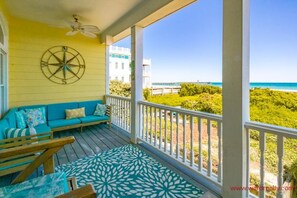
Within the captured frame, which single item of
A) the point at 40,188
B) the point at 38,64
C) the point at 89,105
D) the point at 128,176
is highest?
the point at 38,64

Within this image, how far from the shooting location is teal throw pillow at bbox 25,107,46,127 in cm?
346

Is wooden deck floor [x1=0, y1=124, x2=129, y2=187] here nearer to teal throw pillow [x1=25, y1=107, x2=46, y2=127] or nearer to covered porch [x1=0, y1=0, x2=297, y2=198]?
covered porch [x1=0, y1=0, x2=297, y2=198]

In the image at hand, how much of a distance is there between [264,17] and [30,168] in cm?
720

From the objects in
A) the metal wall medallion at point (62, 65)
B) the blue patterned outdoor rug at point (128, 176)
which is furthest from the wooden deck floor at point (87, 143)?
the metal wall medallion at point (62, 65)

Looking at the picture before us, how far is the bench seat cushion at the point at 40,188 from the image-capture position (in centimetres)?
123

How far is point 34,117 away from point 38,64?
140 cm

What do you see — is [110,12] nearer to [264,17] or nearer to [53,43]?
[53,43]

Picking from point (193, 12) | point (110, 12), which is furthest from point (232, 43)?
point (193, 12)

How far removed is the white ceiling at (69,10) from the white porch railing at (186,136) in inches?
75.4

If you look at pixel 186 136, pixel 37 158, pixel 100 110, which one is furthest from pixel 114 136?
pixel 37 158

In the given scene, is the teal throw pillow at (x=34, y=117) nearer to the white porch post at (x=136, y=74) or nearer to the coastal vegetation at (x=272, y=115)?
the white porch post at (x=136, y=74)

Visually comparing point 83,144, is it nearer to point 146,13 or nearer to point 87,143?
point 87,143

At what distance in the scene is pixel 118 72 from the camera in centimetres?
1559

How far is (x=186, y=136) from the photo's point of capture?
107 inches
